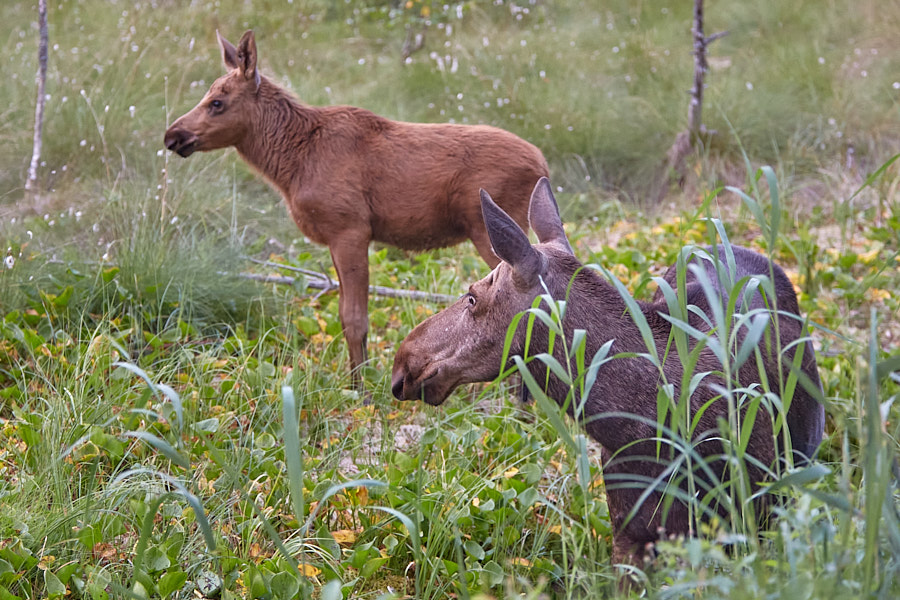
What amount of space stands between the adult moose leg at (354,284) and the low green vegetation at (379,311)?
18 centimetres

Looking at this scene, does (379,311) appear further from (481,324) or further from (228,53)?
(481,324)

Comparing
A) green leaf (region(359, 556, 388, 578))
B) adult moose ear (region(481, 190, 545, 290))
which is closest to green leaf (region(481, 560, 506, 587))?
green leaf (region(359, 556, 388, 578))

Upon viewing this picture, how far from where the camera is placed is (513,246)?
272 cm

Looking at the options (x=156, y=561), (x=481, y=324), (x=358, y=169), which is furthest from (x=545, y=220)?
(x=156, y=561)

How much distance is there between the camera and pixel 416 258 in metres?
6.27

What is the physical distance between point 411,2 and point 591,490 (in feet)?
24.7

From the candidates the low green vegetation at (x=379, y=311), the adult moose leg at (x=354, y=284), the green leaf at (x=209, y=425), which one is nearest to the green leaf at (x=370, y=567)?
the low green vegetation at (x=379, y=311)

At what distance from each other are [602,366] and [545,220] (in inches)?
29.1

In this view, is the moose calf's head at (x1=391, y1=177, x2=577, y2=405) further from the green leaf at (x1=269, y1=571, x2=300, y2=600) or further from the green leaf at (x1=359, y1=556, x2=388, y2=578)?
the green leaf at (x1=269, y1=571, x2=300, y2=600)

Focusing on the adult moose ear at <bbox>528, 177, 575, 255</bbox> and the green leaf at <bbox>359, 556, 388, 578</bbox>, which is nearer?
the green leaf at <bbox>359, 556, 388, 578</bbox>

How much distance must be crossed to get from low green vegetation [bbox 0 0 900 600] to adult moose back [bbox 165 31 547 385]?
51 cm

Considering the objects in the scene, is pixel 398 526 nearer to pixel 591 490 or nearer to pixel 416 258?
pixel 591 490

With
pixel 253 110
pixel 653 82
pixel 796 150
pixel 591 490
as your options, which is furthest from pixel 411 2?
pixel 591 490

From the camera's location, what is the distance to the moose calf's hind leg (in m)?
4.44
